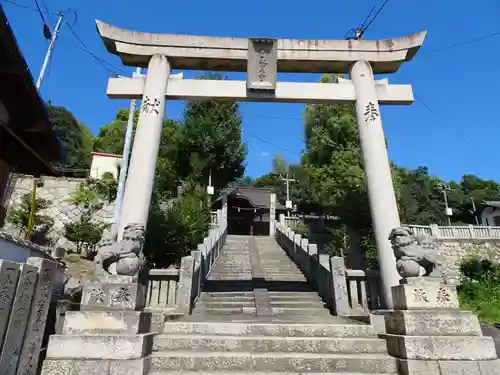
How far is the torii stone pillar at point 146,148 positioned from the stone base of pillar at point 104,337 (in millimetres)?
1803

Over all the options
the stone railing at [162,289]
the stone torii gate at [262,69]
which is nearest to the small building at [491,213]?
the stone torii gate at [262,69]

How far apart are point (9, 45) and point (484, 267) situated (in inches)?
914

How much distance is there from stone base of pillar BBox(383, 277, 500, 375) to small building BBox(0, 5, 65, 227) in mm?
6780

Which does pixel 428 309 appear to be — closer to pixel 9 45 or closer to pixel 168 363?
pixel 168 363

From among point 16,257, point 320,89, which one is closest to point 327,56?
point 320,89

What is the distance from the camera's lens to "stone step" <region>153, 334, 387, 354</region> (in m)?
4.62

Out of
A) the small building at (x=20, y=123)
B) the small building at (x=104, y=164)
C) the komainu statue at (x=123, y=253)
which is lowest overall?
the komainu statue at (x=123, y=253)

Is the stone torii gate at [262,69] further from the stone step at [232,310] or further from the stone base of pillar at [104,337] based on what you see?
the stone step at [232,310]

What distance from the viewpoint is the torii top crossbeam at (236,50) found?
757 centimetres

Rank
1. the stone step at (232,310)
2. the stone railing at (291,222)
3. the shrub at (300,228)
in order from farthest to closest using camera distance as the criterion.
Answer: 1. the stone railing at (291,222)
2. the shrub at (300,228)
3. the stone step at (232,310)

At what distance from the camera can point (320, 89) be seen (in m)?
7.64

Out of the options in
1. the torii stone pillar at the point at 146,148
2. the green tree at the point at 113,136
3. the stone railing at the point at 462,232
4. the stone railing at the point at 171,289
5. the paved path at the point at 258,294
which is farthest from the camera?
the green tree at the point at 113,136

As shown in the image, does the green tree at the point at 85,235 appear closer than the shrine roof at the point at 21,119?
No

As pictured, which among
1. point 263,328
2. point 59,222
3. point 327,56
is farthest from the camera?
point 59,222
